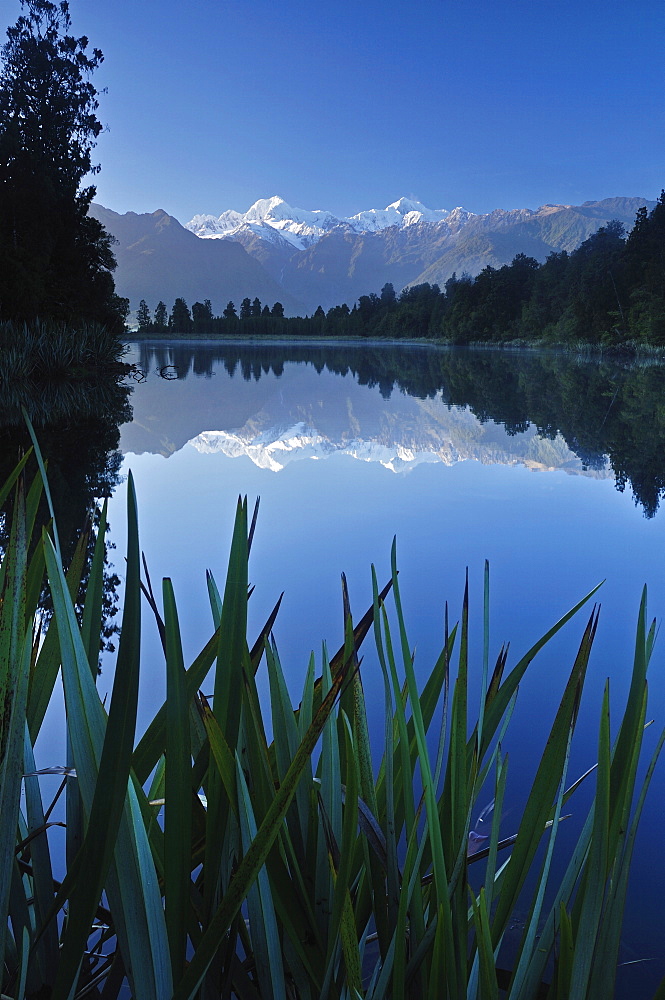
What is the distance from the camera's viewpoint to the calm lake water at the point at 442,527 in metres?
1.84

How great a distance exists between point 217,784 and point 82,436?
19.9 ft

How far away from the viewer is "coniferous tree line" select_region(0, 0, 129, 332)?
13750 mm

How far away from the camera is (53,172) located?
15.5 m

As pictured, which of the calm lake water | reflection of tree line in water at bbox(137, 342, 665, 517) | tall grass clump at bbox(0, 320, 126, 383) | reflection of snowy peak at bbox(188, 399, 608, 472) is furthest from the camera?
tall grass clump at bbox(0, 320, 126, 383)

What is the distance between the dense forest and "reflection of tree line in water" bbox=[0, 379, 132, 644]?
23.2 meters

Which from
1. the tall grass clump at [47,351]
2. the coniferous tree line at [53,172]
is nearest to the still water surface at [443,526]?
the tall grass clump at [47,351]

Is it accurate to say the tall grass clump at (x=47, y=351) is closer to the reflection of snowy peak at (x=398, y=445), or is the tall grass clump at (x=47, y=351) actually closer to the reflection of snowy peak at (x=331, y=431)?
the reflection of snowy peak at (x=331, y=431)

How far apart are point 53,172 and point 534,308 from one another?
3446 cm

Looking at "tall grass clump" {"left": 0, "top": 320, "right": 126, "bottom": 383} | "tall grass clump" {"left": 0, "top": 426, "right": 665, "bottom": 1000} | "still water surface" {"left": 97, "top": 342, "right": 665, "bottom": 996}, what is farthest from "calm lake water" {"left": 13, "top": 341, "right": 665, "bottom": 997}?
"tall grass clump" {"left": 0, "top": 320, "right": 126, "bottom": 383}

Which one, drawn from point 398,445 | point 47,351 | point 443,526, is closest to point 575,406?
point 398,445

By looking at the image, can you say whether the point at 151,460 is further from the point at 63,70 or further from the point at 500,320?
the point at 500,320

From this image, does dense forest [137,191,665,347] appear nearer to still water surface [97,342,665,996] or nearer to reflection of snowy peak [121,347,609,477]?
reflection of snowy peak [121,347,609,477]

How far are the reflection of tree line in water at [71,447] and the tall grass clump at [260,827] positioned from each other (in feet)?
3.23

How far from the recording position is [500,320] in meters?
49.3
